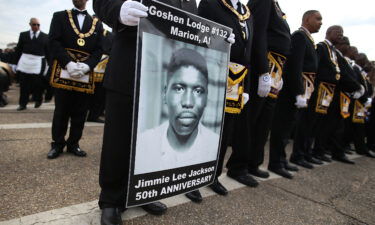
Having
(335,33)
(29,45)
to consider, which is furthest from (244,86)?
(29,45)

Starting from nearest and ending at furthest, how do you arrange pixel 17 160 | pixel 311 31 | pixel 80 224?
pixel 80 224 → pixel 17 160 → pixel 311 31

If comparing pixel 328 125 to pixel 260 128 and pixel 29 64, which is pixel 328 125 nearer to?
pixel 260 128

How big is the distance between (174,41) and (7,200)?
1.65 m

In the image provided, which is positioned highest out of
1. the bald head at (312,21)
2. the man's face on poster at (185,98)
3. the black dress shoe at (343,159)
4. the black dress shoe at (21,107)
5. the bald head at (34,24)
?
the bald head at (34,24)

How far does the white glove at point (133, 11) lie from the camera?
4.89 feet

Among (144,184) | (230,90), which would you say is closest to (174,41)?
(144,184)

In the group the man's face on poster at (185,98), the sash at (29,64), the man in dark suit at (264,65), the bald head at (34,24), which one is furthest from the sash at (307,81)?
the bald head at (34,24)

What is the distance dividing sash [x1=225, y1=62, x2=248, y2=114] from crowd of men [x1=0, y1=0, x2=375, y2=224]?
5 centimetres

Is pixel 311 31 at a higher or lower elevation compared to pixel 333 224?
higher

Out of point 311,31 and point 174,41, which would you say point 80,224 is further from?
point 311,31

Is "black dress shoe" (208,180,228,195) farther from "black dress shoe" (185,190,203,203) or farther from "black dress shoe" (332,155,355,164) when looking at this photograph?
"black dress shoe" (332,155,355,164)

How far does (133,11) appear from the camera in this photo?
1.49 metres

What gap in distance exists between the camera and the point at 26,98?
266 inches

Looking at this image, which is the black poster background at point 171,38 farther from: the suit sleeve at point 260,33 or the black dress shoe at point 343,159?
the black dress shoe at point 343,159
